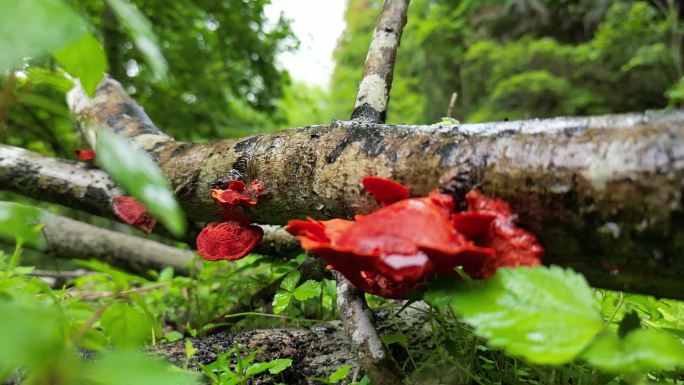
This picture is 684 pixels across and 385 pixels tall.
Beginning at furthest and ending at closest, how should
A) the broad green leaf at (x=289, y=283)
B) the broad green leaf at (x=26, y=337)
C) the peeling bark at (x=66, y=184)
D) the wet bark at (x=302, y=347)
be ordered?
the peeling bark at (x=66, y=184)
the broad green leaf at (x=289, y=283)
the wet bark at (x=302, y=347)
the broad green leaf at (x=26, y=337)

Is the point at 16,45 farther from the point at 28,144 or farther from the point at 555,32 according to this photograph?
the point at 555,32

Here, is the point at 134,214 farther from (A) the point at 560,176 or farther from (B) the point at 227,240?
(A) the point at 560,176

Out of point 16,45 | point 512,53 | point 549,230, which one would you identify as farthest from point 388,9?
point 512,53

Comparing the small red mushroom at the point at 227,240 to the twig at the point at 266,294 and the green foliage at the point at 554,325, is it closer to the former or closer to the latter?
the twig at the point at 266,294

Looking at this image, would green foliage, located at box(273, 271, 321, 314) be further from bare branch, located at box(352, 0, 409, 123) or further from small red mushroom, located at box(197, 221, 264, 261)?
bare branch, located at box(352, 0, 409, 123)

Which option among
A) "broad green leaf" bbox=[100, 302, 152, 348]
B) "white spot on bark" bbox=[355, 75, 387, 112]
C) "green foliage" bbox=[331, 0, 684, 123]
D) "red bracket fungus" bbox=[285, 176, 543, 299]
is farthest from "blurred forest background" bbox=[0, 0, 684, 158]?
"red bracket fungus" bbox=[285, 176, 543, 299]

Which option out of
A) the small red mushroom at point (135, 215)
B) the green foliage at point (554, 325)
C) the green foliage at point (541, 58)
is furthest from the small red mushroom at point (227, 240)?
the green foliage at point (541, 58)

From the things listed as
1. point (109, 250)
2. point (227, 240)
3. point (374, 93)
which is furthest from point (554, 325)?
point (109, 250)
